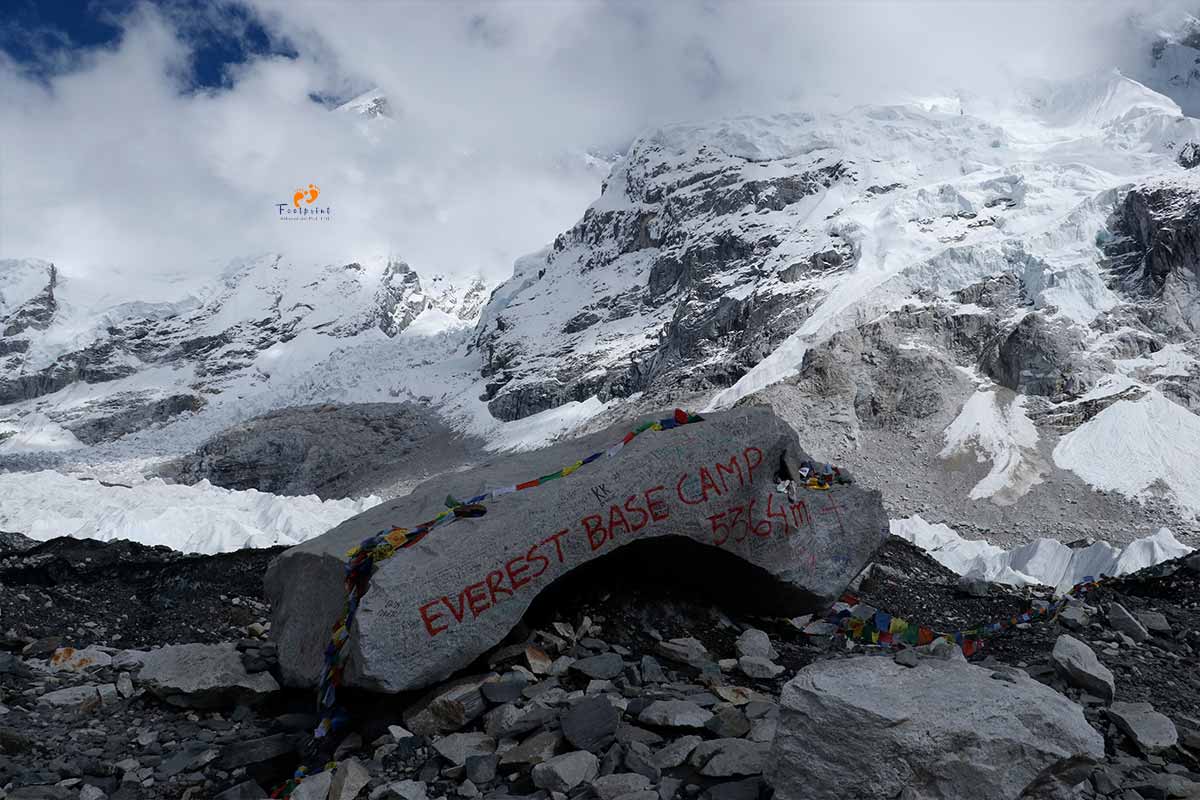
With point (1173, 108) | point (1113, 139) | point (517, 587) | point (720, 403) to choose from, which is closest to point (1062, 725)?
point (517, 587)

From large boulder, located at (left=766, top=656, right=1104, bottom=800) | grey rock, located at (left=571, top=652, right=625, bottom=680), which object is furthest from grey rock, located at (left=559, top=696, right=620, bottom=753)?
large boulder, located at (left=766, top=656, right=1104, bottom=800)

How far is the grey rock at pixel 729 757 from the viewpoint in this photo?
4754 millimetres

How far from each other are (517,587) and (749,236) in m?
121

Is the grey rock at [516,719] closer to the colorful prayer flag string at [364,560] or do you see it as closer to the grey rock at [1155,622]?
the colorful prayer flag string at [364,560]

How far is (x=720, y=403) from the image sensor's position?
79312 mm

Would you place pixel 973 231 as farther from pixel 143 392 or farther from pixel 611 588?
pixel 143 392

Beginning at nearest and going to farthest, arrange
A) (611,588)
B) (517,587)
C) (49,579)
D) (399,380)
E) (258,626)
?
(517,587) < (611,588) < (258,626) < (49,579) < (399,380)

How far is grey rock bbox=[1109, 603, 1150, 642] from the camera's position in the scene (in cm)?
775

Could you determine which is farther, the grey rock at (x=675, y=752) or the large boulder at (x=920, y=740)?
the grey rock at (x=675, y=752)

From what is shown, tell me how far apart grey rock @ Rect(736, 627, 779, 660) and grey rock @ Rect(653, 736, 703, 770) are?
201cm

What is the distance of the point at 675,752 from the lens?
5.04 meters

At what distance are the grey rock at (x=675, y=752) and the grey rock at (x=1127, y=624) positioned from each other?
5145mm

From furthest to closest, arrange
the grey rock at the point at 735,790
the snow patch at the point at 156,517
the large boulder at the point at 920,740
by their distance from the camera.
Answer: the snow patch at the point at 156,517 → the grey rock at the point at 735,790 → the large boulder at the point at 920,740

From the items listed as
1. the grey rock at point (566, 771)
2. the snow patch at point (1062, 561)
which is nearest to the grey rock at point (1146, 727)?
the grey rock at point (566, 771)
